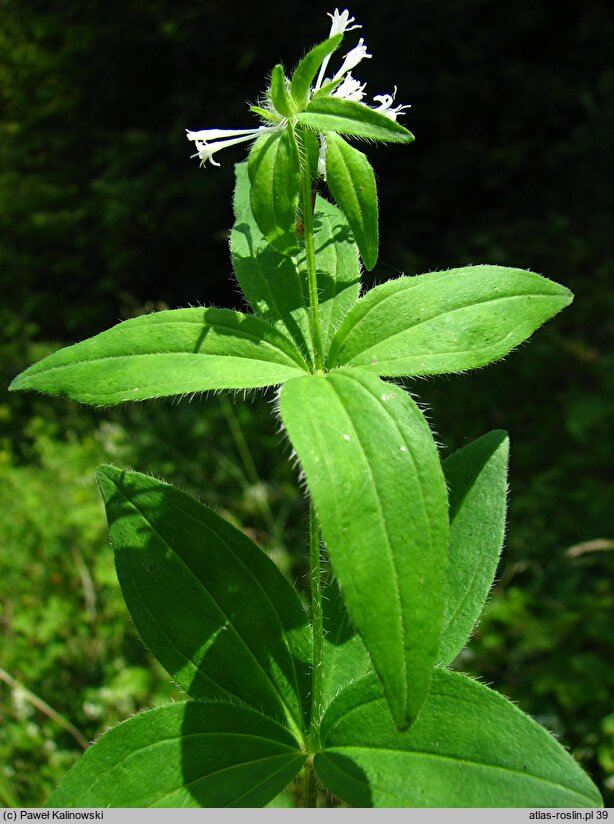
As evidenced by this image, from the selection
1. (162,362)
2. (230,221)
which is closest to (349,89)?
(162,362)

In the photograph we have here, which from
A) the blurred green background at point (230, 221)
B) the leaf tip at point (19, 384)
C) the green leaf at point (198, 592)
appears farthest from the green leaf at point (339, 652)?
the blurred green background at point (230, 221)

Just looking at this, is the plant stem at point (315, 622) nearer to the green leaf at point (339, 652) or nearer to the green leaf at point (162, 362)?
the green leaf at point (339, 652)

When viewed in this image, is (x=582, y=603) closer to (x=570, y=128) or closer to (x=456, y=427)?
(x=456, y=427)

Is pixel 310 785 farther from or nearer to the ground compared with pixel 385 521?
nearer to the ground

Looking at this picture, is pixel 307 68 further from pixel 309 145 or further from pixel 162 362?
pixel 162 362

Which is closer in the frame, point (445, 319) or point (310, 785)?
point (445, 319)

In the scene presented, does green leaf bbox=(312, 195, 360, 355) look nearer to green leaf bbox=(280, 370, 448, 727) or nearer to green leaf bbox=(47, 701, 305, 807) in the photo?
green leaf bbox=(280, 370, 448, 727)

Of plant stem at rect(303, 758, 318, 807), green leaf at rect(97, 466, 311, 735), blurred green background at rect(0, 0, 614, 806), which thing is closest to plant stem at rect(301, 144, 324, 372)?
green leaf at rect(97, 466, 311, 735)
